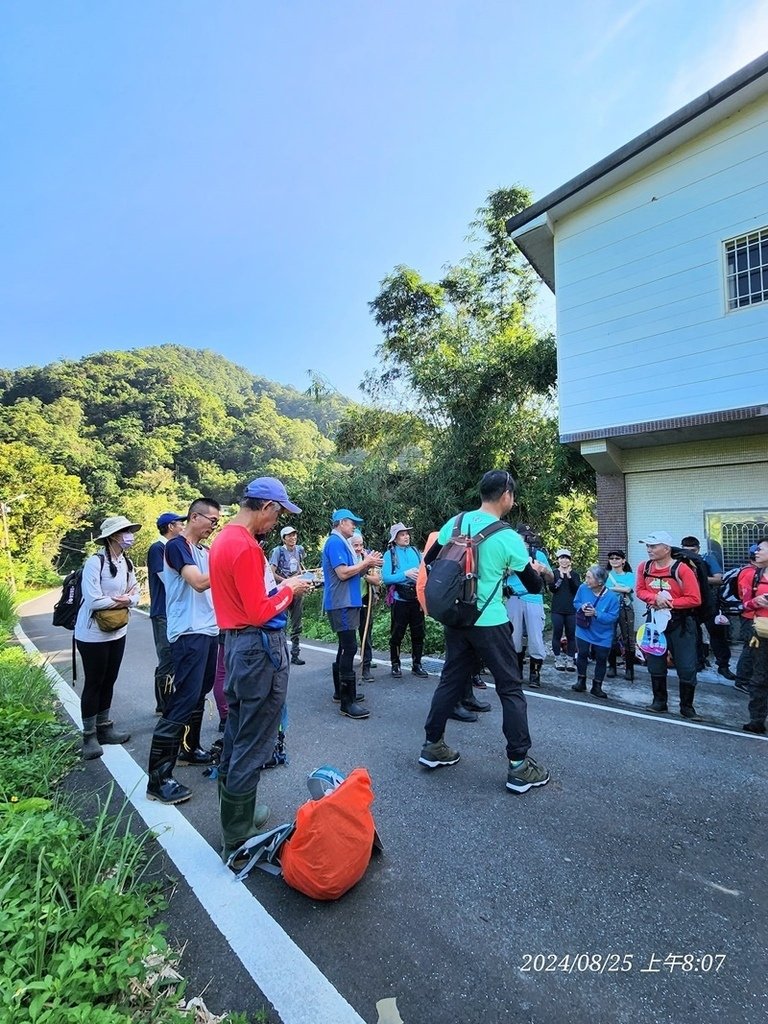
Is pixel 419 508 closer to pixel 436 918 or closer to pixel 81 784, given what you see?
pixel 81 784

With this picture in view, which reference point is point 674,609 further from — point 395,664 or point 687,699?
point 395,664

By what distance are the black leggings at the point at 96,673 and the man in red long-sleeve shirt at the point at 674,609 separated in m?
5.09

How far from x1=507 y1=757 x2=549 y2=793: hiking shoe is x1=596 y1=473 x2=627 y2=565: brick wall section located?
22.4 feet

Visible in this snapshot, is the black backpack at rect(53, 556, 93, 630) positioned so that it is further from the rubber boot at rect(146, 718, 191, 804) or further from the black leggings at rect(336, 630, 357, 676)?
the black leggings at rect(336, 630, 357, 676)

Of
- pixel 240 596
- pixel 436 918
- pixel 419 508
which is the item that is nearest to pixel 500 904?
pixel 436 918

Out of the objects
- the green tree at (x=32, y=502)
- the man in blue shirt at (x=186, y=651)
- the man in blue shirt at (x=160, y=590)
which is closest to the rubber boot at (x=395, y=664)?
the man in blue shirt at (x=160, y=590)

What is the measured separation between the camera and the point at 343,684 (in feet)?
17.3

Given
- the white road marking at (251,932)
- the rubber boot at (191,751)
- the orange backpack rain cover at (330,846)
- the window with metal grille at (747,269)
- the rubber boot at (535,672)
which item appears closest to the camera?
the white road marking at (251,932)

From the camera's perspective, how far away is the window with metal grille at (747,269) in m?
7.96

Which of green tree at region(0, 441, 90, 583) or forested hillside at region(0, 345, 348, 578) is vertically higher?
forested hillside at region(0, 345, 348, 578)

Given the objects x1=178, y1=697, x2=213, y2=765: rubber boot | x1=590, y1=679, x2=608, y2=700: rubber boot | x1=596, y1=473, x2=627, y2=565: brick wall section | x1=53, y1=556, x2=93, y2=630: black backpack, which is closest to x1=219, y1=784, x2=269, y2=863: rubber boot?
x1=178, y1=697, x2=213, y2=765: rubber boot

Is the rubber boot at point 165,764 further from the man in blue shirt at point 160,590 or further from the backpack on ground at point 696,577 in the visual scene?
the backpack on ground at point 696,577

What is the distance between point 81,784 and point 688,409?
930 centimetres

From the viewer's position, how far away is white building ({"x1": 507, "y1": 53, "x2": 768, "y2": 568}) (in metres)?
8.03
